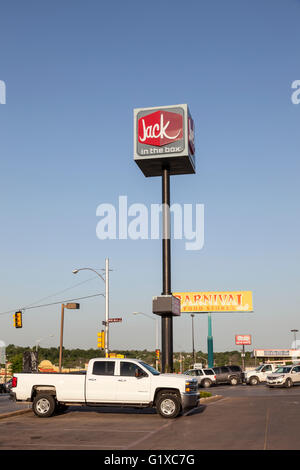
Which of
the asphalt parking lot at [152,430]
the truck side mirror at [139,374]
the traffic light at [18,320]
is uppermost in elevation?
the traffic light at [18,320]

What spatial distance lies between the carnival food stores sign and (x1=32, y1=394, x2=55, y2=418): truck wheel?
21.0 m

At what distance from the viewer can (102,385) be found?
63.6 feet

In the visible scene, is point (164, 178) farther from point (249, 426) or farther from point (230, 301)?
point (230, 301)

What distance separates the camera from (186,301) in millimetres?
78125

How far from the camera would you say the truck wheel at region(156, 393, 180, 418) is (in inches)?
744

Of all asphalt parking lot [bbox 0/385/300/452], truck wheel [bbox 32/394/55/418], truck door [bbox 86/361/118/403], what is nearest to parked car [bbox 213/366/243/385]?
asphalt parking lot [bbox 0/385/300/452]

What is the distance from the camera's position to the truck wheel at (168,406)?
1891cm

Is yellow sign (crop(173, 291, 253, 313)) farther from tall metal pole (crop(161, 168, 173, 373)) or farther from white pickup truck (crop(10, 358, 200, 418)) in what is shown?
white pickup truck (crop(10, 358, 200, 418))

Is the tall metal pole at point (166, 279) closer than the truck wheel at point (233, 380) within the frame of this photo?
Yes

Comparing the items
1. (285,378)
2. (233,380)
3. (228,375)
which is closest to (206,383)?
(228,375)

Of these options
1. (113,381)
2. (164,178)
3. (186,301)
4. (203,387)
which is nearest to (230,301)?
(186,301)

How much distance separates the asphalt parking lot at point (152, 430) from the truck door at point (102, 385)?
0.74 m

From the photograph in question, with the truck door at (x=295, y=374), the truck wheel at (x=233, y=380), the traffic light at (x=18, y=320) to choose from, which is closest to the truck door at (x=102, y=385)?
the traffic light at (x=18, y=320)

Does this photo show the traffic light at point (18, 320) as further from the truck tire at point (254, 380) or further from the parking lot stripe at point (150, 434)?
the parking lot stripe at point (150, 434)
